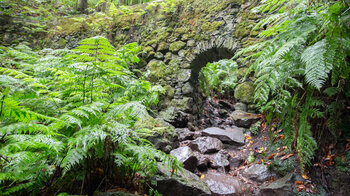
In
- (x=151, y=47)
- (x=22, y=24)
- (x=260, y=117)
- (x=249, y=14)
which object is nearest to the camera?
(x=260, y=117)

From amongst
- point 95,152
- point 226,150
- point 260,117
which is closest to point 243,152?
point 226,150

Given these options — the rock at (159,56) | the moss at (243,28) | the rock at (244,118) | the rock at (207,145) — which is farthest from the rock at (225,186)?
the rock at (159,56)

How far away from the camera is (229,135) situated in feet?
14.3

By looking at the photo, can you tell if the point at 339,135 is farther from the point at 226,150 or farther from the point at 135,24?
the point at 135,24

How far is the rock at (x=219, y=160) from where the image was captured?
11.4 ft

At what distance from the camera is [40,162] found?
1.21 meters

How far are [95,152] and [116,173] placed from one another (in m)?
0.32

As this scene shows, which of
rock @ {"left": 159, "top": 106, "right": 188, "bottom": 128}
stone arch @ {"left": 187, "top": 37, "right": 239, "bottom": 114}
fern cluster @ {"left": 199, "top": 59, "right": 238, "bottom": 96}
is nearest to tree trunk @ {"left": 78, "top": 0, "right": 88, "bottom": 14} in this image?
stone arch @ {"left": 187, "top": 37, "right": 239, "bottom": 114}

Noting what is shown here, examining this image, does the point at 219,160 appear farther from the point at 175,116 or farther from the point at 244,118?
the point at 175,116

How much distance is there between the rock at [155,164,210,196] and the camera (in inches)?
78.5

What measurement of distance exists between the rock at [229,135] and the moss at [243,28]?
8.86 ft

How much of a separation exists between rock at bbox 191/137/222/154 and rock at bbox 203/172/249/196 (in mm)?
871

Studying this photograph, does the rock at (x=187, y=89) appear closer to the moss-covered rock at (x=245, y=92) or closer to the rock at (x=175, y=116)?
the rock at (x=175, y=116)

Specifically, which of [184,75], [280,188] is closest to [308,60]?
[280,188]
